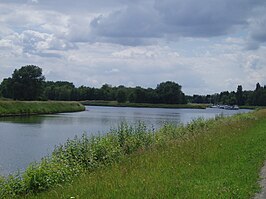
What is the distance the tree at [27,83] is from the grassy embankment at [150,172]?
100 metres

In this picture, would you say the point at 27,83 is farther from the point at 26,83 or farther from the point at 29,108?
the point at 29,108

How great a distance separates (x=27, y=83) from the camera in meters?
115

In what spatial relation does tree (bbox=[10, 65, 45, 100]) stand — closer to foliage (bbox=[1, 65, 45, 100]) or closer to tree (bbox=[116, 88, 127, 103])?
foliage (bbox=[1, 65, 45, 100])

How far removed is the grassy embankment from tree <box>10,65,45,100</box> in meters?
100

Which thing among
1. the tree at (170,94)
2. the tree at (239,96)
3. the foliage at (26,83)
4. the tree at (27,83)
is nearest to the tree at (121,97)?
the tree at (170,94)

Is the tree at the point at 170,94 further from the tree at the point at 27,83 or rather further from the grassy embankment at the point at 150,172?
the grassy embankment at the point at 150,172

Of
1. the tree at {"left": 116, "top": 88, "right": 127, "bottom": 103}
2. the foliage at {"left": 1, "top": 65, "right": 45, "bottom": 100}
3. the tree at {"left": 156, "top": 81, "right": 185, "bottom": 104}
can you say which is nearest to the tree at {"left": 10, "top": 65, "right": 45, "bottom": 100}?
the foliage at {"left": 1, "top": 65, "right": 45, "bottom": 100}

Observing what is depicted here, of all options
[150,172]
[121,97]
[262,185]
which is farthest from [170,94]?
[262,185]

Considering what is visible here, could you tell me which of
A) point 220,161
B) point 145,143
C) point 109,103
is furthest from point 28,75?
point 220,161

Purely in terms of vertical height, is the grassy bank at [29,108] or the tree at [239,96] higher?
the tree at [239,96]

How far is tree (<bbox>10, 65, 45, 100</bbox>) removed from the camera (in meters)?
114

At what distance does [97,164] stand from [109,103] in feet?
533

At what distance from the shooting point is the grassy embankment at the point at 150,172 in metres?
9.21

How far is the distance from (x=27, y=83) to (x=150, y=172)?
10827cm
